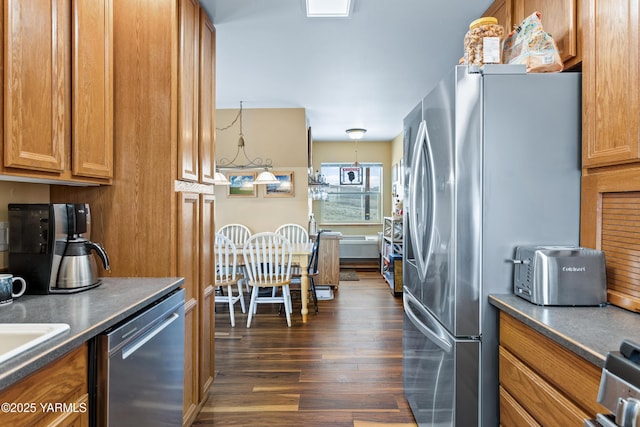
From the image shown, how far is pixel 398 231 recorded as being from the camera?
5.71 m

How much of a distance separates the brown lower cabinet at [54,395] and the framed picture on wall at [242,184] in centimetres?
426

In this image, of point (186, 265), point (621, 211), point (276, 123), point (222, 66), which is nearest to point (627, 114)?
point (621, 211)

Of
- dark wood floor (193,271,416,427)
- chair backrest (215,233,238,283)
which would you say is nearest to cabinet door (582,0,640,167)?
dark wood floor (193,271,416,427)

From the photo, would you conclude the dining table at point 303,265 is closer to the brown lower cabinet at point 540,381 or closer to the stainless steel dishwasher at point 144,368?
the stainless steel dishwasher at point 144,368

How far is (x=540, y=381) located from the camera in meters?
1.26

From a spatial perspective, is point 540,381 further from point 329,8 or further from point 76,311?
point 329,8

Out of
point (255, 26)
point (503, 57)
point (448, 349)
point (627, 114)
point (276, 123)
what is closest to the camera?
point (627, 114)

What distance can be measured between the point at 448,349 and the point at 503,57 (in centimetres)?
141

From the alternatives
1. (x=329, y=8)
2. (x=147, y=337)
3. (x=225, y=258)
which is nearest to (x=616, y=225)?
(x=147, y=337)

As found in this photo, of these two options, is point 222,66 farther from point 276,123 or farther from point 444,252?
point 444,252

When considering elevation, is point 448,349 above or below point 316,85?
below

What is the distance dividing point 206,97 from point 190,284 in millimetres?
Result: 1154

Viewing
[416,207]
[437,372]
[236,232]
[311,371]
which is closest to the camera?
[437,372]

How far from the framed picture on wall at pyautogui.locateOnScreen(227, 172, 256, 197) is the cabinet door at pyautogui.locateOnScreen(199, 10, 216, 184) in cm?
278
